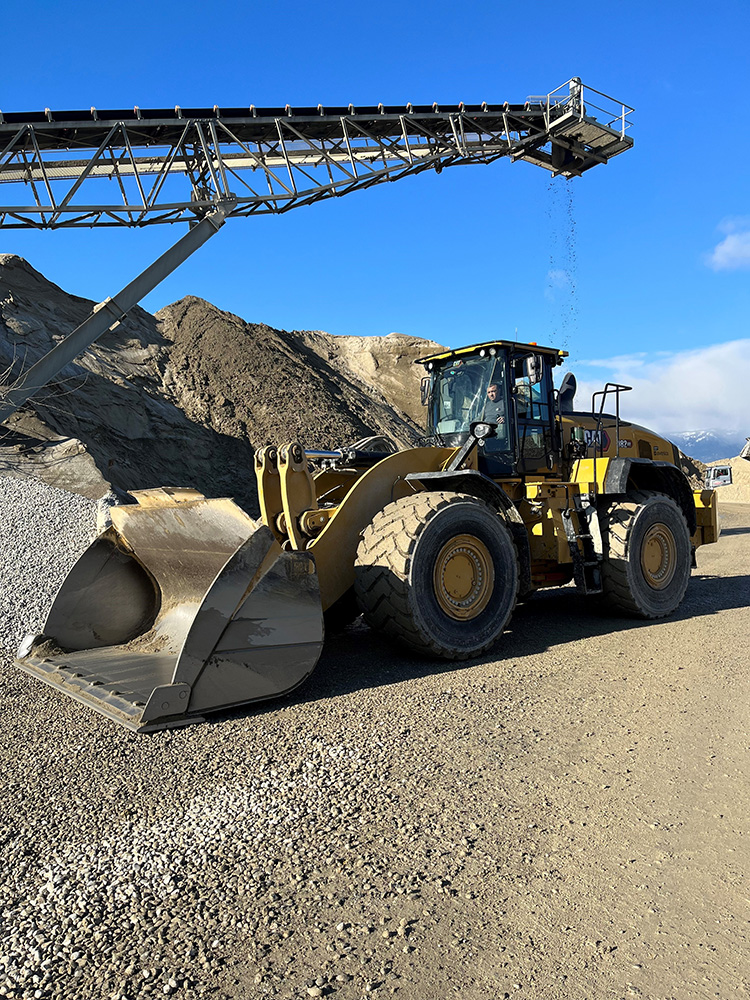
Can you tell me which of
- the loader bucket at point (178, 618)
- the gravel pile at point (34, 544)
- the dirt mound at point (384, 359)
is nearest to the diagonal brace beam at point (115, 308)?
the gravel pile at point (34, 544)

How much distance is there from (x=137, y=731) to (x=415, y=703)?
163 cm

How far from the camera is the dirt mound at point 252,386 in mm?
20062

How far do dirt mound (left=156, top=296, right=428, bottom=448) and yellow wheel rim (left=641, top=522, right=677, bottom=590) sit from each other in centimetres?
1115

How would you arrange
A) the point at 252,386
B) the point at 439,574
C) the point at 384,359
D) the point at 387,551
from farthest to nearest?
the point at 384,359 < the point at 252,386 < the point at 439,574 < the point at 387,551

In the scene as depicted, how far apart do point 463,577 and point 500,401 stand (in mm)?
2069

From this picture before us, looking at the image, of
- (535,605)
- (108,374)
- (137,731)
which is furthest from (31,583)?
(108,374)

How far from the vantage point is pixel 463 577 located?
5.60 metres

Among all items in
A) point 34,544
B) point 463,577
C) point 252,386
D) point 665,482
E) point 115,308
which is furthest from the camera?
point 252,386

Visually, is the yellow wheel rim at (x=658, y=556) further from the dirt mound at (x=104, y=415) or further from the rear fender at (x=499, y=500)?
the dirt mound at (x=104, y=415)

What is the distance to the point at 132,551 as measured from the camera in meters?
5.70

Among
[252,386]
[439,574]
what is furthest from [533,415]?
[252,386]

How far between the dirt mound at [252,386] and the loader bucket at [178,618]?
42.6 feet

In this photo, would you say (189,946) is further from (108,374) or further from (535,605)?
(108,374)

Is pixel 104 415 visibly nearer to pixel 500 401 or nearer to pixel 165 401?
pixel 165 401
